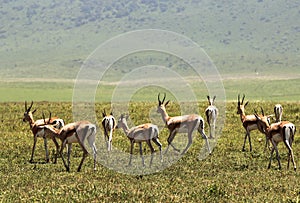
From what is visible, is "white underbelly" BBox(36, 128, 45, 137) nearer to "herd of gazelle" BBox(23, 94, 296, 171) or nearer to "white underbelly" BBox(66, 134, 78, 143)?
"herd of gazelle" BBox(23, 94, 296, 171)

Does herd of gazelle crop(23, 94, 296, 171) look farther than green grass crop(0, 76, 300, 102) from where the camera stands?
No

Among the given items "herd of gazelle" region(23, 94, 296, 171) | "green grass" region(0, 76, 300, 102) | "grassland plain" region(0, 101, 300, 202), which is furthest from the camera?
"green grass" region(0, 76, 300, 102)

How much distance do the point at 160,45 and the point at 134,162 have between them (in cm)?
15376

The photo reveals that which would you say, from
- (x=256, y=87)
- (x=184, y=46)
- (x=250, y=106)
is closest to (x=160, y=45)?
(x=184, y=46)

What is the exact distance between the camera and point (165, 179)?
1725 cm

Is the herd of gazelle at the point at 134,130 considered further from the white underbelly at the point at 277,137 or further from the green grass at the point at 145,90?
the green grass at the point at 145,90

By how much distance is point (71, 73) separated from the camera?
14712cm

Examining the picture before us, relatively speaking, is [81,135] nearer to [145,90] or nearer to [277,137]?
[277,137]

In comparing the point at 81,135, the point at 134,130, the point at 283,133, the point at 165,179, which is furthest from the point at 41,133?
the point at 283,133

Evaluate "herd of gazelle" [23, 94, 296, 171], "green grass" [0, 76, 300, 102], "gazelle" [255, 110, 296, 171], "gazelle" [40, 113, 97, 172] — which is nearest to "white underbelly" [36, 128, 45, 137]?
"herd of gazelle" [23, 94, 296, 171]

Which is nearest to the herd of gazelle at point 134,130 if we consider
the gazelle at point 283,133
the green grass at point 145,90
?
the gazelle at point 283,133

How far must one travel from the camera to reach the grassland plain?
14.1 metres

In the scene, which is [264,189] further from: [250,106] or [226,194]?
[250,106]

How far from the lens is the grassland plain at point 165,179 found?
14.1 metres
